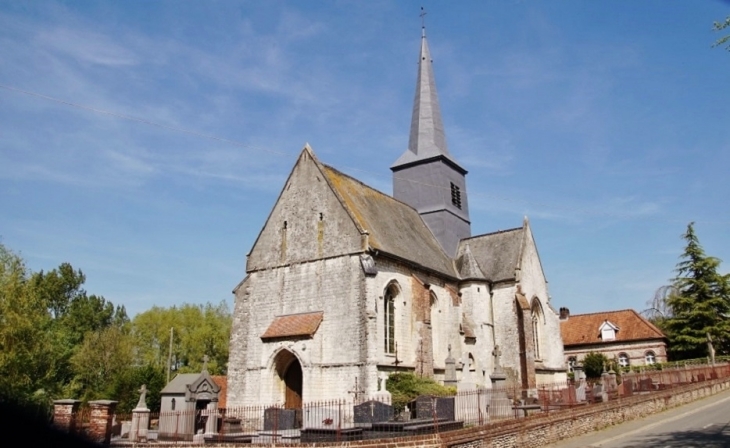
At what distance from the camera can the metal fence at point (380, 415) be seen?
14.2 metres

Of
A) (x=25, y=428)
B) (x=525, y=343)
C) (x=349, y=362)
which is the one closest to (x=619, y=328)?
(x=525, y=343)

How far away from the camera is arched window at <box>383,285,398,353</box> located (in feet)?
76.9

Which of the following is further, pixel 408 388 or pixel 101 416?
pixel 408 388

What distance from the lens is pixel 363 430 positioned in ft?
46.3

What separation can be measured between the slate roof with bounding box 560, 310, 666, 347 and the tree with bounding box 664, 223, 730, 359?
4.96ft

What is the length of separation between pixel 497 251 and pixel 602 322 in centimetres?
1845

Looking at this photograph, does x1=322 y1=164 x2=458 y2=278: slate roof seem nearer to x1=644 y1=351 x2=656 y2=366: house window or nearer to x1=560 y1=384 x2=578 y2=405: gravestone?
x1=560 y1=384 x2=578 y2=405: gravestone

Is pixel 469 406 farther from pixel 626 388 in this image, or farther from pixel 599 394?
pixel 626 388

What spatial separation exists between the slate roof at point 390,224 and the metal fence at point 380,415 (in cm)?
720

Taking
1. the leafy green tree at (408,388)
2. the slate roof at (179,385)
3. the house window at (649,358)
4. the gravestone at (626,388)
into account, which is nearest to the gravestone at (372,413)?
the leafy green tree at (408,388)

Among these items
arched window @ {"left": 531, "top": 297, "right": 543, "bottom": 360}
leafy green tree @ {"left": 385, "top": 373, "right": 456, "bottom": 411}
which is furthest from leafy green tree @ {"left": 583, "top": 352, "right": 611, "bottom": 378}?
leafy green tree @ {"left": 385, "top": 373, "right": 456, "bottom": 411}

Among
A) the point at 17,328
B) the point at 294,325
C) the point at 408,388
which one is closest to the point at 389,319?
the point at 408,388

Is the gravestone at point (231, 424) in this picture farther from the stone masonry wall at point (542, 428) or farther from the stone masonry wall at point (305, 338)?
the stone masonry wall at point (542, 428)

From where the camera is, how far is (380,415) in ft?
54.4
